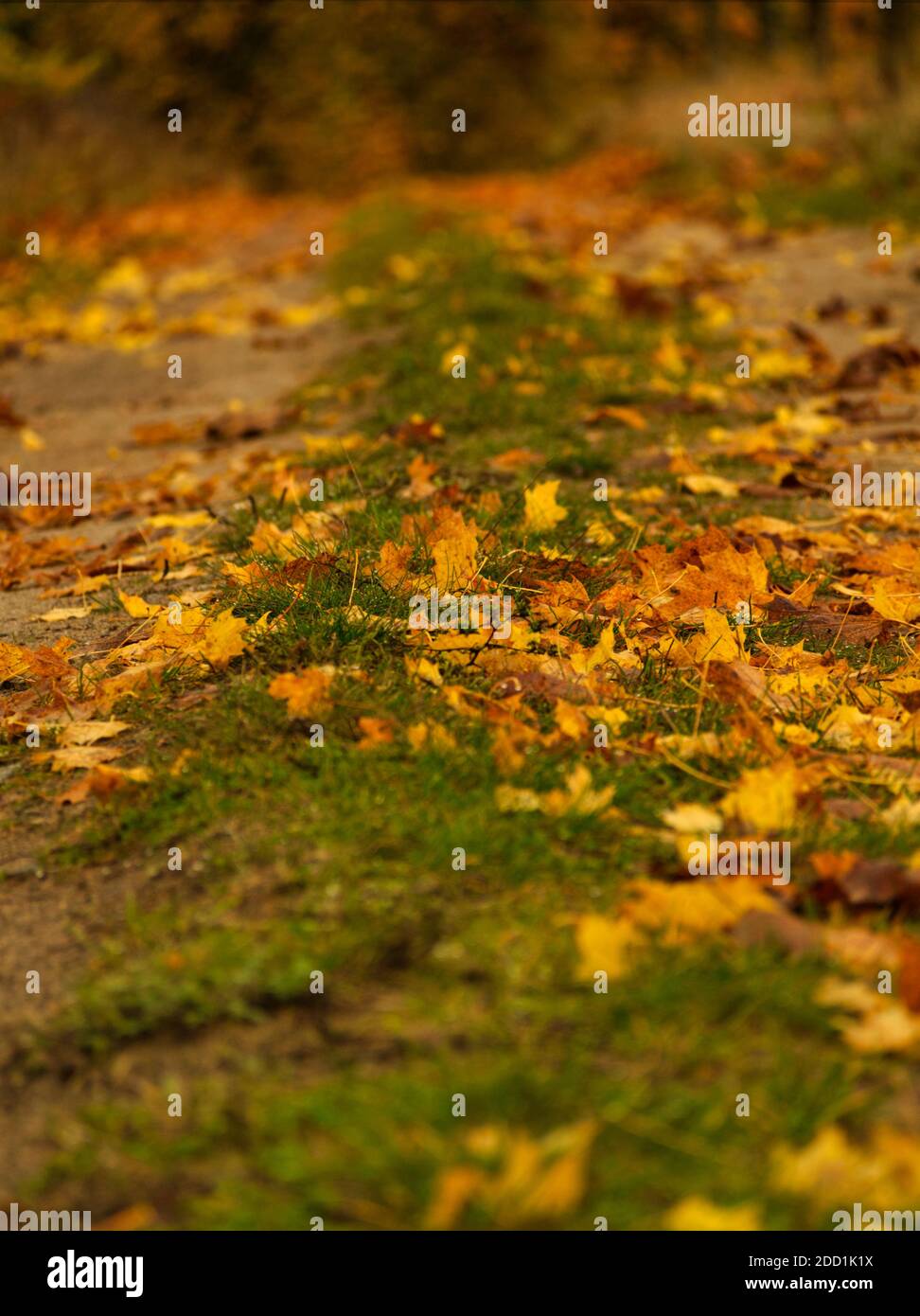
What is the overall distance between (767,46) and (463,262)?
15012 mm

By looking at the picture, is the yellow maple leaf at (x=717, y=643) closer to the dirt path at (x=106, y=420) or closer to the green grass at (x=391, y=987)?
the green grass at (x=391, y=987)

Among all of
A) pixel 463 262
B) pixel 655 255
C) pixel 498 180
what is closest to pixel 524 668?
pixel 463 262

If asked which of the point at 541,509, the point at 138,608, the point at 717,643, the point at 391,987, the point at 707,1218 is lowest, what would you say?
the point at 707,1218

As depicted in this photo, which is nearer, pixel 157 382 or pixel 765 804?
pixel 765 804

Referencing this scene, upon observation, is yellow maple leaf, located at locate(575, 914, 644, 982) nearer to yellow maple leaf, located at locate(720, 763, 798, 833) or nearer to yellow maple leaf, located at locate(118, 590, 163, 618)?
yellow maple leaf, located at locate(720, 763, 798, 833)

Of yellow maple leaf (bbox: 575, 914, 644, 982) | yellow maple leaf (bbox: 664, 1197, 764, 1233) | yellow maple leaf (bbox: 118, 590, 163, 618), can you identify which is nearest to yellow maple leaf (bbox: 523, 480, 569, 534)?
yellow maple leaf (bbox: 118, 590, 163, 618)

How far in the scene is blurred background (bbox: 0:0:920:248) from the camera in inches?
603

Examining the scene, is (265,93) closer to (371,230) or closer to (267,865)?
(371,230)

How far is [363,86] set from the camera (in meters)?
21.9

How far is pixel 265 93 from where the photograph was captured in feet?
69.1

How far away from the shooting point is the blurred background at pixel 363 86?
50.2ft

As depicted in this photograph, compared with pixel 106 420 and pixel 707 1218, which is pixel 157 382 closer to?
pixel 106 420

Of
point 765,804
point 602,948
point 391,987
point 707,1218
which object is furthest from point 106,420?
point 707,1218

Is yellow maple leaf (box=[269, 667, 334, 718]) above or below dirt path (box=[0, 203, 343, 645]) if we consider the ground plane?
below
